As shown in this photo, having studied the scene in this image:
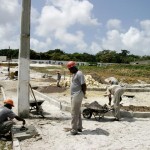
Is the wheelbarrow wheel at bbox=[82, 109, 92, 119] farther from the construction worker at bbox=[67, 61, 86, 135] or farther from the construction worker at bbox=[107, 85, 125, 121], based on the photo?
the construction worker at bbox=[67, 61, 86, 135]

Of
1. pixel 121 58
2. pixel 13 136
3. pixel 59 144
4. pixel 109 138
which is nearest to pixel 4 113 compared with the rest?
pixel 13 136

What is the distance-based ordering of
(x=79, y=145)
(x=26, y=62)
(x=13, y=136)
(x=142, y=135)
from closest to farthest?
(x=79, y=145)
(x=13, y=136)
(x=142, y=135)
(x=26, y=62)

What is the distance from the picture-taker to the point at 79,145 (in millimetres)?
8750

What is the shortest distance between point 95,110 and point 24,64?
2955 mm

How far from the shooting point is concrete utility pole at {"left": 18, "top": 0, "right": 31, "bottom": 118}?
12.3 m

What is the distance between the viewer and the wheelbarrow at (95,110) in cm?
1222

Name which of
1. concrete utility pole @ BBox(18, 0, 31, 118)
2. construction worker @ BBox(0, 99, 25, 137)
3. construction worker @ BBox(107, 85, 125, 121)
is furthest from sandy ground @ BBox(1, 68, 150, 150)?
construction worker @ BBox(0, 99, 25, 137)

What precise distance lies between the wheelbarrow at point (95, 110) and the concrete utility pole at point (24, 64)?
6.87ft

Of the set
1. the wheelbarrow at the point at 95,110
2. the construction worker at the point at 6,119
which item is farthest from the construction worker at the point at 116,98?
the construction worker at the point at 6,119

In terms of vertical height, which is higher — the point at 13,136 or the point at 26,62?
the point at 26,62

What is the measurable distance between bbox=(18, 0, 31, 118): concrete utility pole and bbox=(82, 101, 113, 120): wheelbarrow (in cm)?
210

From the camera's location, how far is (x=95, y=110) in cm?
1222

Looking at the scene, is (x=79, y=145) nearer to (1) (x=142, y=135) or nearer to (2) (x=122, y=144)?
(2) (x=122, y=144)

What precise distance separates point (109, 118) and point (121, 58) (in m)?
130
